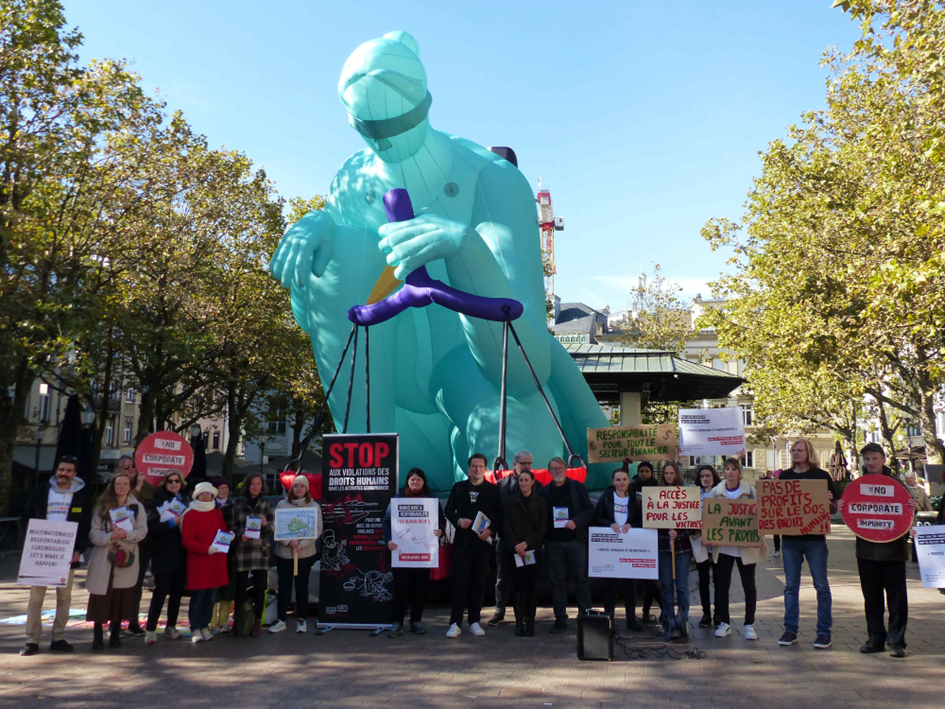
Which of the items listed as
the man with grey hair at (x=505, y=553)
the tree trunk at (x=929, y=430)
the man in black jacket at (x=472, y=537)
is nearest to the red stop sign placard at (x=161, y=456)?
the man in black jacket at (x=472, y=537)

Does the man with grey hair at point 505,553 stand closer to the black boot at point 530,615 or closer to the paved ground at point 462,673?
the paved ground at point 462,673

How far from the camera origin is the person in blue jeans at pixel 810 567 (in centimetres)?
709

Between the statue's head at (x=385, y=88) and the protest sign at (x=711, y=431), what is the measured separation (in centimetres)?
454

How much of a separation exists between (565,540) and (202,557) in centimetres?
328

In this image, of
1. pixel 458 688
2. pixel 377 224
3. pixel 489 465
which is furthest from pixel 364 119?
pixel 458 688

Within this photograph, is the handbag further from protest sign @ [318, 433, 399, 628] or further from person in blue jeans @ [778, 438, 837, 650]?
person in blue jeans @ [778, 438, 837, 650]

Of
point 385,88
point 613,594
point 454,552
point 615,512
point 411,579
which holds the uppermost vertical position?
point 385,88

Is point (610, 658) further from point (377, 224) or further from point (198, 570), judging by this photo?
point (377, 224)

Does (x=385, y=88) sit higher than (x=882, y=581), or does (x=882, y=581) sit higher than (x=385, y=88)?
(x=385, y=88)

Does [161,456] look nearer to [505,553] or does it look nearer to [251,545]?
[251,545]

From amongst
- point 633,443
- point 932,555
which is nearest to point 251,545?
point 633,443

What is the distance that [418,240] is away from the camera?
28.2 ft

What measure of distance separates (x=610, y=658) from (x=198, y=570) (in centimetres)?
364

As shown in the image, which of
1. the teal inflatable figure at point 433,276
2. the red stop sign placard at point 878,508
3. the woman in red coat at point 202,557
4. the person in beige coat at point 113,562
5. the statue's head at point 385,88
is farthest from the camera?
the teal inflatable figure at point 433,276
